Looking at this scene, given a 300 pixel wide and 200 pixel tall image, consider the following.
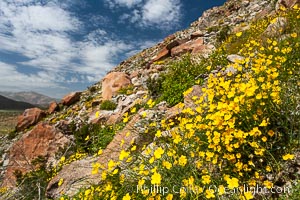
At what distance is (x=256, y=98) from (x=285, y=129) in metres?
0.66

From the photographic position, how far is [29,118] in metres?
25.0

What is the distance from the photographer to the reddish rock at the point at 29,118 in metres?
24.4

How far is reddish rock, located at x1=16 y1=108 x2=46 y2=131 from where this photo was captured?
24420 millimetres

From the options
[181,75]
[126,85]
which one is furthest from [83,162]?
[126,85]

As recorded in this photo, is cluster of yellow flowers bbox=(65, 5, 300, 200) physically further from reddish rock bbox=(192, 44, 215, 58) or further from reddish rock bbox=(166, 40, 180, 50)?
reddish rock bbox=(166, 40, 180, 50)

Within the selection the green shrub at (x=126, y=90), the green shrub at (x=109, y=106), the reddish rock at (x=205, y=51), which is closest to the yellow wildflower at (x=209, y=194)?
the reddish rock at (x=205, y=51)

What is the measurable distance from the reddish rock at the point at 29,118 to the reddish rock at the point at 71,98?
7.60 feet

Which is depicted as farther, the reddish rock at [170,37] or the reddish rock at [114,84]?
the reddish rock at [170,37]

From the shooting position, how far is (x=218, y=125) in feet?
12.1

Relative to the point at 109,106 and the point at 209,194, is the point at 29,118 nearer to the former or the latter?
the point at 109,106

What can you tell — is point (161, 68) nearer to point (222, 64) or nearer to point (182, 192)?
point (222, 64)

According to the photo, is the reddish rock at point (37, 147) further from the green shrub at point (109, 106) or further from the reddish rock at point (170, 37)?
the reddish rock at point (170, 37)

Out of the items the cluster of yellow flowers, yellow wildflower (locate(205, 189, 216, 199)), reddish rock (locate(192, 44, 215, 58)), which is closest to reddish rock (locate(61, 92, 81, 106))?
reddish rock (locate(192, 44, 215, 58))

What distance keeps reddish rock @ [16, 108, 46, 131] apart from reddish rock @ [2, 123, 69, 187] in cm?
1124
